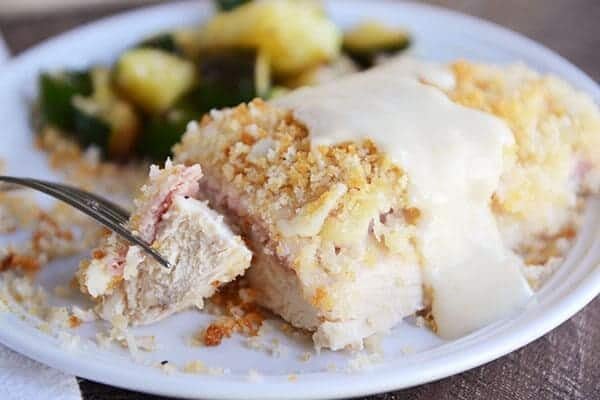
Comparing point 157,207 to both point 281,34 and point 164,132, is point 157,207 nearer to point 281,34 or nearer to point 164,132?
point 164,132

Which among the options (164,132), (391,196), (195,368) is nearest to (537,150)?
(391,196)

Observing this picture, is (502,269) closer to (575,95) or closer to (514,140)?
(514,140)

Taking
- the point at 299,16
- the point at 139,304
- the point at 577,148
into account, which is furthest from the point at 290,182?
the point at 299,16

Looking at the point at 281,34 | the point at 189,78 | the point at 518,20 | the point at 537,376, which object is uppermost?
the point at 281,34

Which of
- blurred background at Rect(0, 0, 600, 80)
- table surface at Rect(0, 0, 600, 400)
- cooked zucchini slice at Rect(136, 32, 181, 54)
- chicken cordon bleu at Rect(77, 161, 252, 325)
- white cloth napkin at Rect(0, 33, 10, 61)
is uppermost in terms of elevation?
chicken cordon bleu at Rect(77, 161, 252, 325)

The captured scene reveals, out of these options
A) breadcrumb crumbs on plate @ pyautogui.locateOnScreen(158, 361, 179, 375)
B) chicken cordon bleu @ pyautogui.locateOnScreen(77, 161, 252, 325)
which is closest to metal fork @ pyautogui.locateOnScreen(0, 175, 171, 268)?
chicken cordon bleu @ pyautogui.locateOnScreen(77, 161, 252, 325)

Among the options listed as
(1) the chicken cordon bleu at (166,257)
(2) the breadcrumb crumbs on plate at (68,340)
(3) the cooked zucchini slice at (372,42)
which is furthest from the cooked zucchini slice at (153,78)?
(2) the breadcrumb crumbs on plate at (68,340)

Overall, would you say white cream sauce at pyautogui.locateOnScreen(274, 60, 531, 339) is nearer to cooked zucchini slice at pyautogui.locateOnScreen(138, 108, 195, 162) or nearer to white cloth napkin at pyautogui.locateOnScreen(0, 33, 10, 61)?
cooked zucchini slice at pyautogui.locateOnScreen(138, 108, 195, 162)

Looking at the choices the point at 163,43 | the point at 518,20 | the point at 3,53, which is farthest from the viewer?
the point at 518,20
